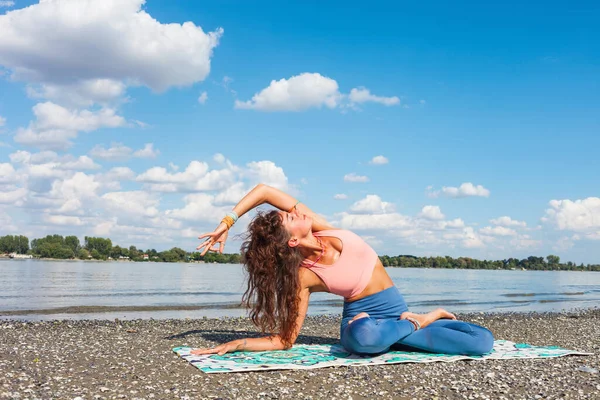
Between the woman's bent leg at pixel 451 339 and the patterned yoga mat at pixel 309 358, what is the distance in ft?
0.34

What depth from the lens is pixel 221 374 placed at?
5770 mm

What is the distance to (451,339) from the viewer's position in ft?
22.3

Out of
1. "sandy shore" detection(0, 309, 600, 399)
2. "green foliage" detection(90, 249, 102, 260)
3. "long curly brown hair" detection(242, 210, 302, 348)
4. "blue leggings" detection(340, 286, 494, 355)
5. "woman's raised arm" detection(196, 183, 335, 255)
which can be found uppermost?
"woman's raised arm" detection(196, 183, 335, 255)

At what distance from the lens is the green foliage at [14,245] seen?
133m

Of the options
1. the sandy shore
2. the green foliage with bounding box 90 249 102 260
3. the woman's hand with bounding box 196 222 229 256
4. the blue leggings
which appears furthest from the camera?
the green foliage with bounding box 90 249 102 260

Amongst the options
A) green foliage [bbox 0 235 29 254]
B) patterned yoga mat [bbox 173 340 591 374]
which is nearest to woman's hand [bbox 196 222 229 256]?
patterned yoga mat [bbox 173 340 591 374]

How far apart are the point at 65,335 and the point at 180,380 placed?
4.55 metres

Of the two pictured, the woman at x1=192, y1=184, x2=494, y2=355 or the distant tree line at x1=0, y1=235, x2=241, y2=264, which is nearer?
the woman at x1=192, y1=184, x2=494, y2=355

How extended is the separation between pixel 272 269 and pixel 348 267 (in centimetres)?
99

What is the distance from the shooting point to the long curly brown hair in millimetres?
6242

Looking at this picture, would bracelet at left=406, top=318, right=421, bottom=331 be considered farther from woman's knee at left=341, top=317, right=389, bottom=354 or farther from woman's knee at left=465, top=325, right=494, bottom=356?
woman's knee at left=465, top=325, right=494, bottom=356

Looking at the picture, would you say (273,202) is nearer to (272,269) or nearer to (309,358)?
(272,269)

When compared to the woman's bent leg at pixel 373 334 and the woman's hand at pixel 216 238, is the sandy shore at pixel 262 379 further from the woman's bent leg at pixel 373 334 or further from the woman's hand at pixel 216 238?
the woman's hand at pixel 216 238

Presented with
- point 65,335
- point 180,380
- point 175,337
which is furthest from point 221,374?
point 65,335
